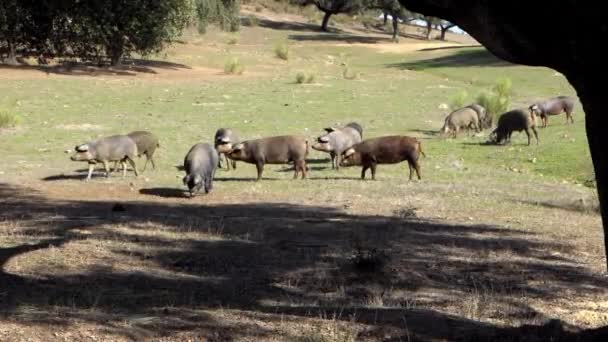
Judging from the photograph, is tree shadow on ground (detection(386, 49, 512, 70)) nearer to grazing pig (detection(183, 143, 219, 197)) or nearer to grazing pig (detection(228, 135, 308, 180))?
grazing pig (detection(228, 135, 308, 180))

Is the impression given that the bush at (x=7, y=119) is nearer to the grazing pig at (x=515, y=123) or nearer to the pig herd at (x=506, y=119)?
the pig herd at (x=506, y=119)

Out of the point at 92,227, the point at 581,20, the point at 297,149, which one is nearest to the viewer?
the point at 581,20

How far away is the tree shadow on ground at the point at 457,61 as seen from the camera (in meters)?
57.1

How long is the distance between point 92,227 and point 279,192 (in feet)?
20.3

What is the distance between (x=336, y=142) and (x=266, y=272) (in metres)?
12.2

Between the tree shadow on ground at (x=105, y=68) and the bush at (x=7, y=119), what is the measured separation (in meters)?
13.2

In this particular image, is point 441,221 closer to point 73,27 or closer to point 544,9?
point 73,27

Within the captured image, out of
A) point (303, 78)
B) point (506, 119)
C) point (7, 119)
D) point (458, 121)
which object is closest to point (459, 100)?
point (458, 121)

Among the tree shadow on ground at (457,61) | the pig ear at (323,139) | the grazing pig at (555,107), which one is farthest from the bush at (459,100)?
the tree shadow on ground at (457,61)

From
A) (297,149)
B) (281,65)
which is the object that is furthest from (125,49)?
(281,65)

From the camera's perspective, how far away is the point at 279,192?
19.0 m

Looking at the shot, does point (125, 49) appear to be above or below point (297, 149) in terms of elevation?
above

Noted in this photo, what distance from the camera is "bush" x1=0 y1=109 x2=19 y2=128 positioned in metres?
27.6

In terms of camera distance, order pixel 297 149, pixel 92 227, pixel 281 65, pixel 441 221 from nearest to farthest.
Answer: pixel 92 227, pixel 441 221, pixel 297 149, pixel 281 65
